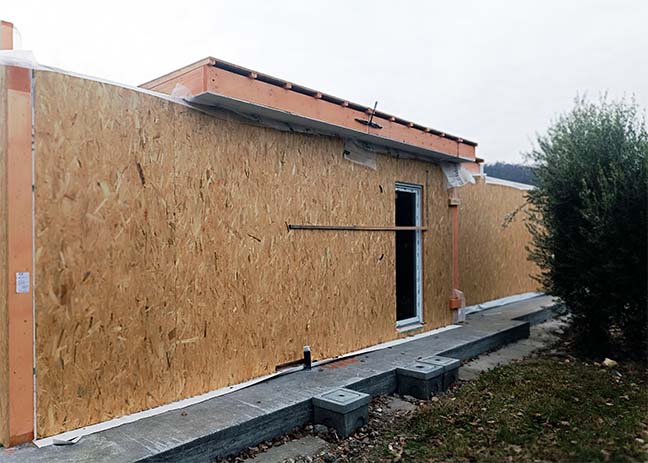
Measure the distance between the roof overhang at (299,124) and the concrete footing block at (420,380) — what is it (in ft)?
8.04

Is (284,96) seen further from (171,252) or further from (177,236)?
(171,252)

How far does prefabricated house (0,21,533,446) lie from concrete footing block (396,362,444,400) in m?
0.86

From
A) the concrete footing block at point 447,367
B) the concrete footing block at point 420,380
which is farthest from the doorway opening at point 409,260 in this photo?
the concrete footing block at point 420,380

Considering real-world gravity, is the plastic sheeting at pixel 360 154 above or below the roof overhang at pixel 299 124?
below

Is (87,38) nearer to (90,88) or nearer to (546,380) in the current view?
(90,88)

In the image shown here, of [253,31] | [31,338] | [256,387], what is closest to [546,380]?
[256,387]

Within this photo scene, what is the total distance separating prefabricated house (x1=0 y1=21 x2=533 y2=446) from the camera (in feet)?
9.44

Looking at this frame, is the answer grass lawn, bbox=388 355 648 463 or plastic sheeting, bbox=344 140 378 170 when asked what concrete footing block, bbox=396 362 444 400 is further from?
plastic sheeting, bbox=344 140 378 170

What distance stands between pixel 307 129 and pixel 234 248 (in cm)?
146

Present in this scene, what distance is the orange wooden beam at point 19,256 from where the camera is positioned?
110 inches

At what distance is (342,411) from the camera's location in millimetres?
3357

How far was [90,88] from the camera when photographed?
3.17 meters

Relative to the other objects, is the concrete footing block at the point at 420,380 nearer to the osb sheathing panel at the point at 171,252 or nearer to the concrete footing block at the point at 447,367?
the concrete footing block at the point at 447,367

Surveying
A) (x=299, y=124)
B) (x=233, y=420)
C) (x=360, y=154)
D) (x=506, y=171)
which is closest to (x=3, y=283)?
(x=233, y=420)
